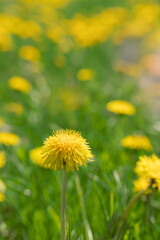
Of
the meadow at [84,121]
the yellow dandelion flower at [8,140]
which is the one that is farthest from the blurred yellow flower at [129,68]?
the yellow dandelion flower at [8,140]

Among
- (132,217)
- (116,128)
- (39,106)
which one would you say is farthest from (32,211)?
(39,106)

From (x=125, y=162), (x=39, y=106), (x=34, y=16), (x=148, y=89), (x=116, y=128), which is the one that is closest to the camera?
(x=125, y=162)

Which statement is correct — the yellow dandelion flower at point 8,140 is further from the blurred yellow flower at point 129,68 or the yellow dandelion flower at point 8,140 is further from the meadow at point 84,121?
the blurred yellow flower at point 129,68

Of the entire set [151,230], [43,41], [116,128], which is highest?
[43,41]

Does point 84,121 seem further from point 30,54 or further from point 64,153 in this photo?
point 64,153

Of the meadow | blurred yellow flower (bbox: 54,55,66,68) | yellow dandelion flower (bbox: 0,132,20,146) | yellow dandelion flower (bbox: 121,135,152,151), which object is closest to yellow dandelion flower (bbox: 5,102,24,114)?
the meadow

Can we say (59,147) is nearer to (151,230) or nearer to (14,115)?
(151,230)

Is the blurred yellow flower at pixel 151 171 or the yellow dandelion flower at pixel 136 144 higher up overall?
the yellow dandelion flower at pixel 136 144

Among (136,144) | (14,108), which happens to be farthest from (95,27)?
(136,144)
